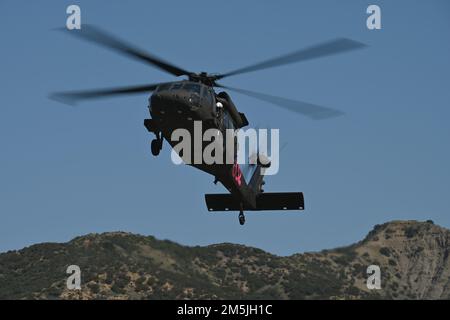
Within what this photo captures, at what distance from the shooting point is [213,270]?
9962 centimetres

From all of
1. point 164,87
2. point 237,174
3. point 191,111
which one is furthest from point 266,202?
point 164,87

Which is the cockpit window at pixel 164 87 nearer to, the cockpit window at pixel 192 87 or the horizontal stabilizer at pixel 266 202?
the cockpit window at pixel 192 87

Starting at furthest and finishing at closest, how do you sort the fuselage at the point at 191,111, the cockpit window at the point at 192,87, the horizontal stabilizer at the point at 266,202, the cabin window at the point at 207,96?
the horizontal stabilizer at the point at 266,202
the cabin window at the point at 207,96
the cockpit window at the point at 192,87
the fuselage at the point at 191,111

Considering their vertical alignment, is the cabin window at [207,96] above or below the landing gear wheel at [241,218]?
above

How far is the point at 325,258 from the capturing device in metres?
101

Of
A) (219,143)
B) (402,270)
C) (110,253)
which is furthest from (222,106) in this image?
(402,270)

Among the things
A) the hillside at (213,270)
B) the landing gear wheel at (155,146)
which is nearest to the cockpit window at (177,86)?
the landing gear wheel at (155,146)

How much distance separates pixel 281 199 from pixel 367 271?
204ft

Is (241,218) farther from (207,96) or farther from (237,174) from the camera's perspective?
(207,96)

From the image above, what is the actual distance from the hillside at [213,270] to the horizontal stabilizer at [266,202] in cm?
4500

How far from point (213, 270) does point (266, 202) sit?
61.0m

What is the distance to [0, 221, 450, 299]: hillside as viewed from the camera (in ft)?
282

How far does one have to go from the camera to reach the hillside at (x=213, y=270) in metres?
86.1
